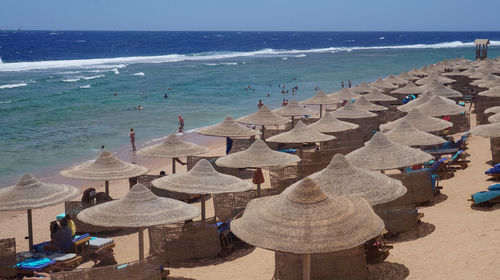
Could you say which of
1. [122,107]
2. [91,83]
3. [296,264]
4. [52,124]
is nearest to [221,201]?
[296,264]

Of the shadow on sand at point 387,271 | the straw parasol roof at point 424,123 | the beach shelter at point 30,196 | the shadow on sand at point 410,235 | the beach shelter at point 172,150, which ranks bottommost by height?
the shadow on sand at point 387,271

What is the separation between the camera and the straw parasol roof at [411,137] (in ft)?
39.9

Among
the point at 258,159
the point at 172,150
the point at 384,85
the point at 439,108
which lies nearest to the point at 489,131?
the point at 439,108

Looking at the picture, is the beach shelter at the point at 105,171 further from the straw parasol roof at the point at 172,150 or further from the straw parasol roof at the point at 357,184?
the straw parasol roof at the point at 357,184

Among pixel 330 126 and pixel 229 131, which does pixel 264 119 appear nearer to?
pixel 229 131

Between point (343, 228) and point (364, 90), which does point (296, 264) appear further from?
point (364, 90)

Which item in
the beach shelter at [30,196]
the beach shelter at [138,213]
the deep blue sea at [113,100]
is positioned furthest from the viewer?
the deep blue sea at [113,100]

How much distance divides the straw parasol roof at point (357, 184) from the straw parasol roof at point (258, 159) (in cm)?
272

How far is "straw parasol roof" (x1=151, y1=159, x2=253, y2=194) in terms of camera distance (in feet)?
32.5

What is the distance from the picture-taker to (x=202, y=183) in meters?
9.98

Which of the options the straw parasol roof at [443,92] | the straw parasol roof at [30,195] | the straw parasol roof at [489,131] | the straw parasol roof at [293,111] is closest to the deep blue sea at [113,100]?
the straw parasol roof at [293,111]

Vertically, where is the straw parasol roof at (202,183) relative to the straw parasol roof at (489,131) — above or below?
below

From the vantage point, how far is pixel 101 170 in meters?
11.7

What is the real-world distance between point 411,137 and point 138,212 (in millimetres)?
6690
